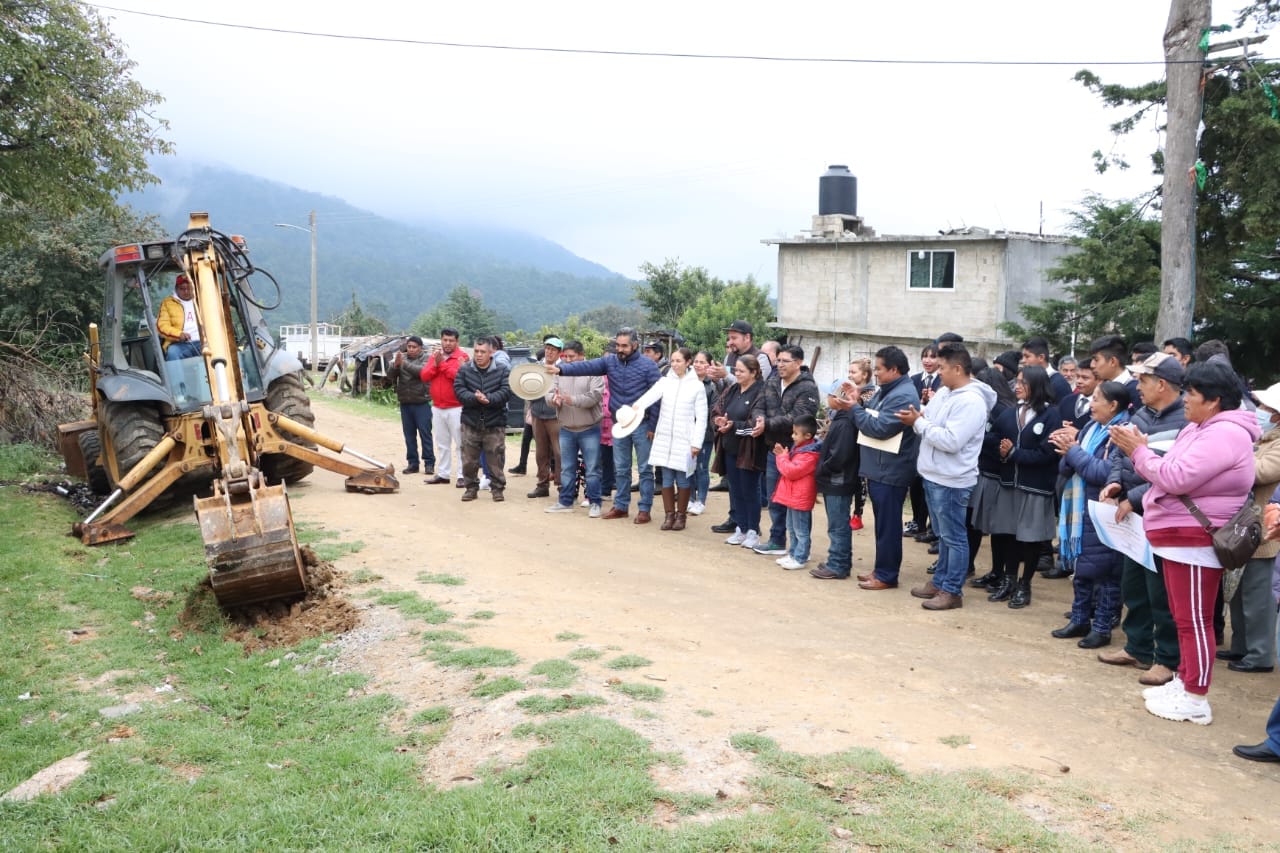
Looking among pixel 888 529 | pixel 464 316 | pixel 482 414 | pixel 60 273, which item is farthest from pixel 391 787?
pixel 464 316

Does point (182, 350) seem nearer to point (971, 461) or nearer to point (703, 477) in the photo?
point (703, 477)

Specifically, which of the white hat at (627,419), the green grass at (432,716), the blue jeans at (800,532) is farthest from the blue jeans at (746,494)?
the green grass at (432,716)

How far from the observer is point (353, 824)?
4012mm

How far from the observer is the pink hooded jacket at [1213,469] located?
4.89m

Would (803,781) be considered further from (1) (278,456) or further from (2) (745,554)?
(1) (278,456)

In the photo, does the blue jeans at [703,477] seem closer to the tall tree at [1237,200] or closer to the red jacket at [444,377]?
the red jacket at [444,377]

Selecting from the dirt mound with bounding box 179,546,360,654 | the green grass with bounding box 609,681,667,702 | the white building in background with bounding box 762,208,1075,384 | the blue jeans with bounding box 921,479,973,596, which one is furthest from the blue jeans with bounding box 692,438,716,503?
the white building in background with bounding box 762,208,1075,384

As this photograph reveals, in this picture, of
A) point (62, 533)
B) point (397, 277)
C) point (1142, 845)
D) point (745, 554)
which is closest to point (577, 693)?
point (1142, 845)

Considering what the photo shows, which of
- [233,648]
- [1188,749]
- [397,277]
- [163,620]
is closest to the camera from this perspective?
[1188,749]

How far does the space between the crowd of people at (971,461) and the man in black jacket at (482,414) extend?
0.02 m

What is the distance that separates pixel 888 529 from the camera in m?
7.59

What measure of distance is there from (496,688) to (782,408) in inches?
169

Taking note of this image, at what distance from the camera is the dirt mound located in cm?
663

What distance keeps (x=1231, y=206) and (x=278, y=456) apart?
11805mm
